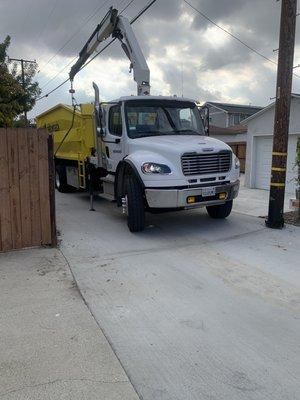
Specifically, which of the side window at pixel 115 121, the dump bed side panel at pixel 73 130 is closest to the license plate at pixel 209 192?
the side window at pixel 115 121

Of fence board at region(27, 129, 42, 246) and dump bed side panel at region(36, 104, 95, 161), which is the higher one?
dump bed side panel at region(36, 104, 95, 161)

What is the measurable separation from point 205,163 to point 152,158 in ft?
3.30

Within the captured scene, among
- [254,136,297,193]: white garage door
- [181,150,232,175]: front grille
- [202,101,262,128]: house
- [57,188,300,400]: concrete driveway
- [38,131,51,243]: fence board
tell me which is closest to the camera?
[57,188,300,400]: concrete driveway

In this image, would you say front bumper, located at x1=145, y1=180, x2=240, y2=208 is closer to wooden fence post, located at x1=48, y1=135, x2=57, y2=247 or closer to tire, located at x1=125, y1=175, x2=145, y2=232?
tire, located at x1=125, y1=175, x2=145, y2=232

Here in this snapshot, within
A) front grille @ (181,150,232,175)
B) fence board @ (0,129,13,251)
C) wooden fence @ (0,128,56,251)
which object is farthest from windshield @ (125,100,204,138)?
fence board @ (0,129,13,251)

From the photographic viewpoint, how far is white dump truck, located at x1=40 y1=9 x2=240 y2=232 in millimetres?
7102

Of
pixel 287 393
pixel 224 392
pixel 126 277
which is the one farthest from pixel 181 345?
pixel 126 277

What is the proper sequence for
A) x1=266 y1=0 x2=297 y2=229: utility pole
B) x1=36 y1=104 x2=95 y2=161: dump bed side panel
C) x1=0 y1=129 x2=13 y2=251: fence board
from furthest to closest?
x1=36 y1=104 x2=95 y2=161: dump bed side panel → x1=266 y1=0 x2=297 y2=229: utility pole → x1=0 y1=129 x2=13 y2=251: fence board

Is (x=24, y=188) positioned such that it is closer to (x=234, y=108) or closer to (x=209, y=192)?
(x=209, y=192)

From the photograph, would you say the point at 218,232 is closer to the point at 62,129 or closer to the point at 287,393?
the point at 287,393

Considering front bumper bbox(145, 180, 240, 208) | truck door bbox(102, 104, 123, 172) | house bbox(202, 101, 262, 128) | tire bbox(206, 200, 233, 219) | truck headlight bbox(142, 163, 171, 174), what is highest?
house bbox(202, 101, 262, 128)

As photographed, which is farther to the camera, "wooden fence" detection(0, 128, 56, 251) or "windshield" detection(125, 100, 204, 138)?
"windshield" detection(125, 100, 204, 138)

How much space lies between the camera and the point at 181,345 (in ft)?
11.7

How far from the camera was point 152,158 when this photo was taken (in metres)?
7.18
